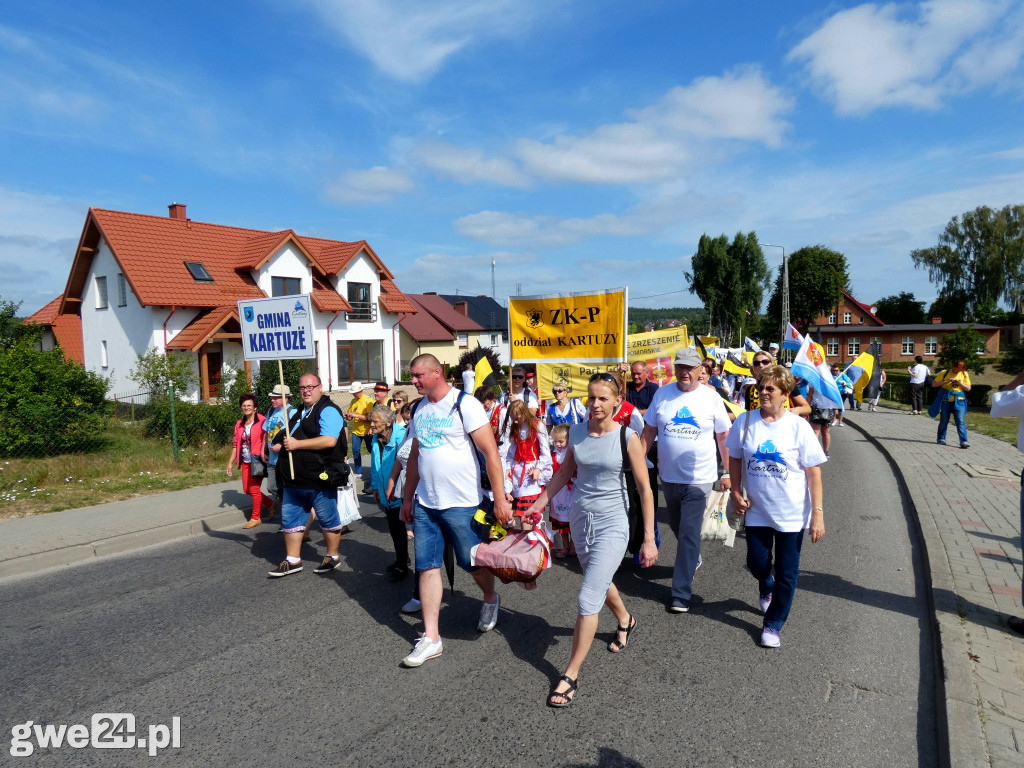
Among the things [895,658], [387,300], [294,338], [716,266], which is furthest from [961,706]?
[716,266]

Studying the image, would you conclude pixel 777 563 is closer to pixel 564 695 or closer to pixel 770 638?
pixel 770 638

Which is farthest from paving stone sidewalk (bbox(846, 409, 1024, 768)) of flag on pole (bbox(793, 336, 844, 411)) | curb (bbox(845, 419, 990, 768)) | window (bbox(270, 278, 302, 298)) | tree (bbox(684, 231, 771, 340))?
tree (bbox(684, 231, 771, 340))

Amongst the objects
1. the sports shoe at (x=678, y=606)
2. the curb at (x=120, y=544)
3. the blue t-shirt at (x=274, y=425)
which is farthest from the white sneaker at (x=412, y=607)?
the curb at (x=120, y=544)

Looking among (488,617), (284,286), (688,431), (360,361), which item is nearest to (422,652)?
(488,617)

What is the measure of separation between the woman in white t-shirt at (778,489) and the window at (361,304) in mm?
28665

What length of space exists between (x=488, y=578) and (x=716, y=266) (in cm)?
6202

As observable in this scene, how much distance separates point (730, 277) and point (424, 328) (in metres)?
31.5

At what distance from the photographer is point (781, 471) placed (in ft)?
14.0

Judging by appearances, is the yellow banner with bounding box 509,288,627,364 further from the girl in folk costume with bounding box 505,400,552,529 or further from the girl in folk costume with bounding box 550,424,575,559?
the girl in folk costume with bounding box 505,400,552,529

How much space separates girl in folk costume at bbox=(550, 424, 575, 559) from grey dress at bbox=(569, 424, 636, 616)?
1368 millimetres

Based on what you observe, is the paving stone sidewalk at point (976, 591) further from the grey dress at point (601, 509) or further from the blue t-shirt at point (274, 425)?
the blue t-shirt at point (274, 425)

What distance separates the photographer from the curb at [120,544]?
253 inches

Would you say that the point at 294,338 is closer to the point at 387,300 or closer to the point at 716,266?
the point at 387,300

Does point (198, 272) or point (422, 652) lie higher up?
point (198, 272)
